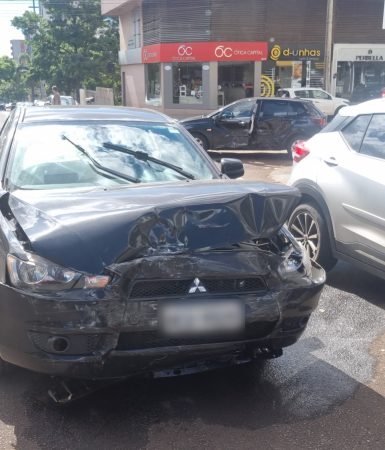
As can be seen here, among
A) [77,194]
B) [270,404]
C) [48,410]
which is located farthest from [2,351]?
[270,404]

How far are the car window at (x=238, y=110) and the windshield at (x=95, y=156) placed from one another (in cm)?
1035

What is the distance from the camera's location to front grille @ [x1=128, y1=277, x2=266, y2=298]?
3002 mm

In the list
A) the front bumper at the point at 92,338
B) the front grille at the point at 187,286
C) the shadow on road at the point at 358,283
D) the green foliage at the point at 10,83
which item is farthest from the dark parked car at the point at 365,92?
the green foliage at the point at 10,83

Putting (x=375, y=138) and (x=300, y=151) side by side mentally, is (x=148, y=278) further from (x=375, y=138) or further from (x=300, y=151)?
(x=300, y=151)

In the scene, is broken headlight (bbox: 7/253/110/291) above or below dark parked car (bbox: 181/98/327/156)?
above

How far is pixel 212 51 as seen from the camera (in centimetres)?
2852

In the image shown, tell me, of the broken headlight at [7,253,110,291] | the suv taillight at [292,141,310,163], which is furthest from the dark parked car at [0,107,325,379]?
the suv taillight at [292,141,310,163]

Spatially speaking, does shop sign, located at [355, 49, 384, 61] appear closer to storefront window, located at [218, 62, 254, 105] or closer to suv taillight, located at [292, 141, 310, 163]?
storefront window, located at [218, 62, 254, 105]

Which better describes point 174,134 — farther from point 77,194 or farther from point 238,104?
point 238,104

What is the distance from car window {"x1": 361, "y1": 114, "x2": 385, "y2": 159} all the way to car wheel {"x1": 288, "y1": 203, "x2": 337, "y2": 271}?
0.79 metres

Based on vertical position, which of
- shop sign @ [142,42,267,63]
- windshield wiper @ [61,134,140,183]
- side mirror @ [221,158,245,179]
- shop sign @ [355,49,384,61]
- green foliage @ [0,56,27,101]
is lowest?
green foliage @ [0,56,27,101]

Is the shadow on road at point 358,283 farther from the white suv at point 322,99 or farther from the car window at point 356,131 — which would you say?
the white suv at point 322,99

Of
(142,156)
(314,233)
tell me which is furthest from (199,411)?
(314,233)

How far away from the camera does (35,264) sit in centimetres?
295
